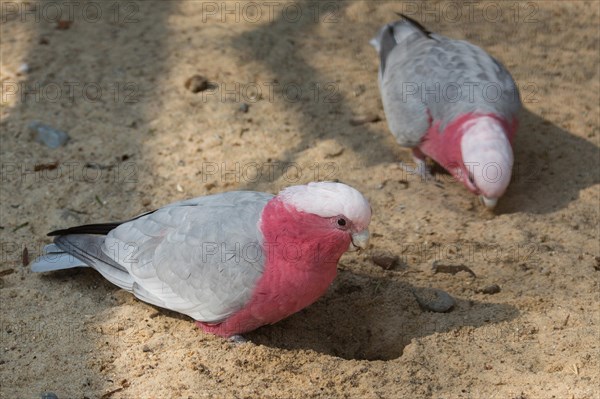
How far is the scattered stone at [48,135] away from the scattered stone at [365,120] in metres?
2.43

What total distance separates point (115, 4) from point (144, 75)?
1.35 metres

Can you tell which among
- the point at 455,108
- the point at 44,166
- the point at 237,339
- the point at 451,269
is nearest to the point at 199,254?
the point at 237,339

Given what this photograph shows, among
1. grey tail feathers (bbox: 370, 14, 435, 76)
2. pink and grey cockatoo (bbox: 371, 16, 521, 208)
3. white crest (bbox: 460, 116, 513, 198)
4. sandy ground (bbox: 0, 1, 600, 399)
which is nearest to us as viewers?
sandy ground (bbox: 0, 1, 600, 399)

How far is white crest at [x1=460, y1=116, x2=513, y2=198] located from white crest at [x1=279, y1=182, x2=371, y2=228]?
1863 millimetres

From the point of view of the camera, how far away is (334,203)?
381 cm

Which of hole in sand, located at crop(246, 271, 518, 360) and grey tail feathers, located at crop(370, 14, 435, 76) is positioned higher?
grey tail feathers, located at crop(370, 14, 435, 76)

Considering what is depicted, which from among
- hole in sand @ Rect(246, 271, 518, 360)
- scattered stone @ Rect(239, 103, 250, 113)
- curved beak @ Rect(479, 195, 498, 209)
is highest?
scattered stone @ Rect(239, 103, 250, 113)

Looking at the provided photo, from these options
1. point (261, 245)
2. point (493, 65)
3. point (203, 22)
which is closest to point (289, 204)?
point (261, 245)

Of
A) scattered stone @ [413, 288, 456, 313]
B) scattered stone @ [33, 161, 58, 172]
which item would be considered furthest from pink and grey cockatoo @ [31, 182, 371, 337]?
scattered stone @ [33, 161, 58, 172]

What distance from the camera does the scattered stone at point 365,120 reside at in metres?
6.52

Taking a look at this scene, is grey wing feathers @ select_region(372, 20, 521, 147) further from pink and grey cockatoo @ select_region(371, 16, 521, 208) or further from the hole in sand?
the hole in sand

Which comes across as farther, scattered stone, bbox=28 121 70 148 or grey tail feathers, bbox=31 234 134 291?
scattered stone, bbox=28 121 70 148

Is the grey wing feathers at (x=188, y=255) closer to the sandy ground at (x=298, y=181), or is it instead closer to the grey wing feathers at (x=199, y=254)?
the grey wing feathers at (x=199, y=254)

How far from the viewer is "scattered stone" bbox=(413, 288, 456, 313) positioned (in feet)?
14.8
